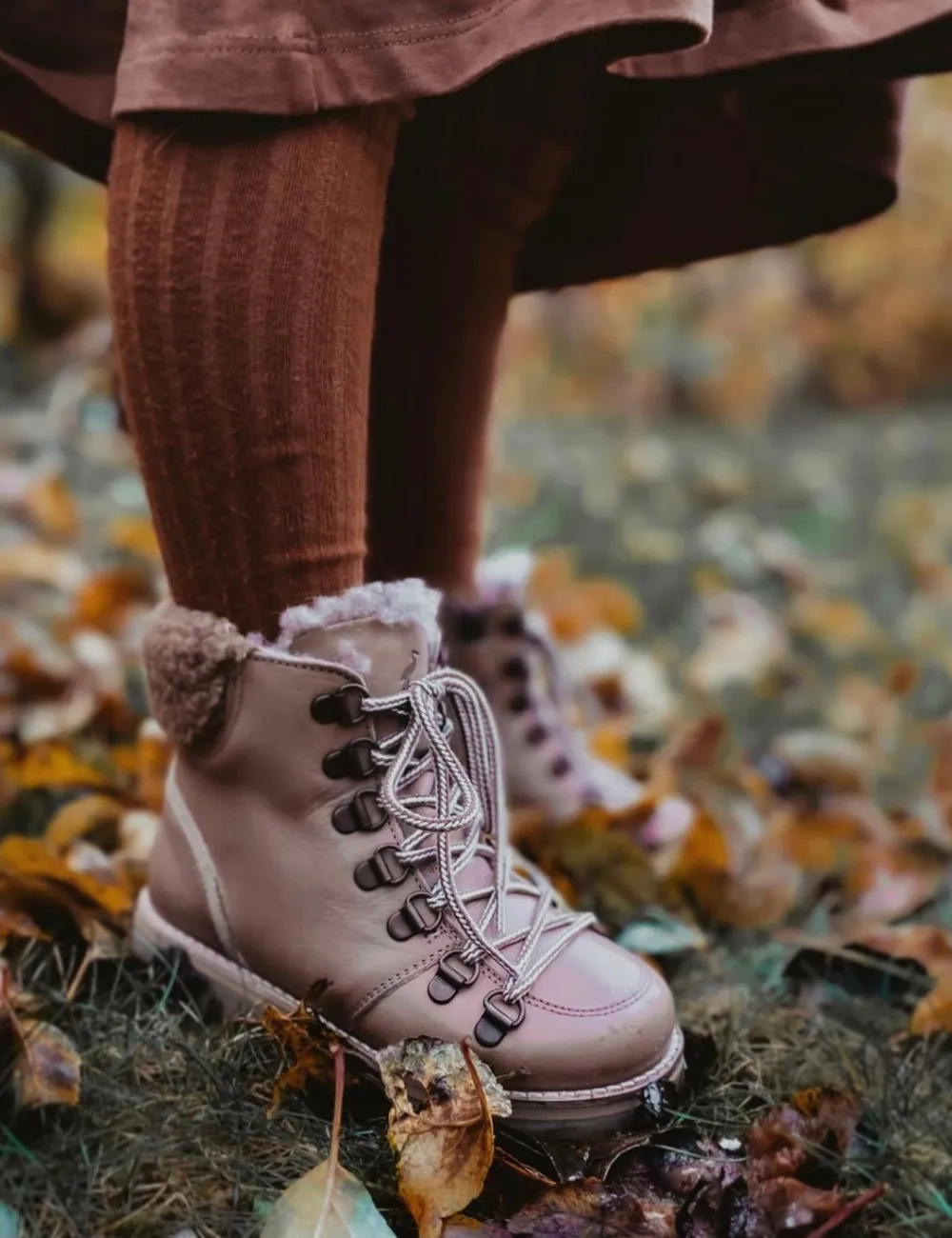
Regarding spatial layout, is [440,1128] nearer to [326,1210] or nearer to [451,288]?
[326,1210]

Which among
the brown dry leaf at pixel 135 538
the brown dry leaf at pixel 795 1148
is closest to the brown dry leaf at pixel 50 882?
the brown dry leaf at pixel 795 1148

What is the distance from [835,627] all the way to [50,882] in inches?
57.5

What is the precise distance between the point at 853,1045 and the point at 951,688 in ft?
3.49

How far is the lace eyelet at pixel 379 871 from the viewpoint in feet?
2.53

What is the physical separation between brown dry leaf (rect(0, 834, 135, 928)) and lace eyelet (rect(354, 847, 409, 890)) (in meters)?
0.24

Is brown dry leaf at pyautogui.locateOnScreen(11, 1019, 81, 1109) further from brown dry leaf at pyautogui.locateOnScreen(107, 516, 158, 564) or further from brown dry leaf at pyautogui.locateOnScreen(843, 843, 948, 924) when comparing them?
brown dry leaf at pyautogui.locateOnScreen(107, 516, 158, 564)

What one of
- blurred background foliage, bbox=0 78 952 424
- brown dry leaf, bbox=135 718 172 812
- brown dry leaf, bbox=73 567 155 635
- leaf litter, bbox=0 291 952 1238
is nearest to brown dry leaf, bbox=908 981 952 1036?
→ leaf litter, bbox=0 291 952 1238

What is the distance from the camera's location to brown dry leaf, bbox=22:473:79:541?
6.16 ft

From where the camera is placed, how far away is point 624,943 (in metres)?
0.99

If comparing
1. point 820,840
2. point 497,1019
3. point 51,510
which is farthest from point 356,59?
point 51,510

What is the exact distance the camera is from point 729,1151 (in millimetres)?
715

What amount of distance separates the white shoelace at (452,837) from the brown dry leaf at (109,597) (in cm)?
87

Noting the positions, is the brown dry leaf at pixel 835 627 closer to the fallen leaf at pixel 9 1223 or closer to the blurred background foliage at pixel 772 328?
the fallen leaf at pixel 9 1223

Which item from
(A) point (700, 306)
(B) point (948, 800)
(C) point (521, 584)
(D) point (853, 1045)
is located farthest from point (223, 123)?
(A) point (700, 306)
